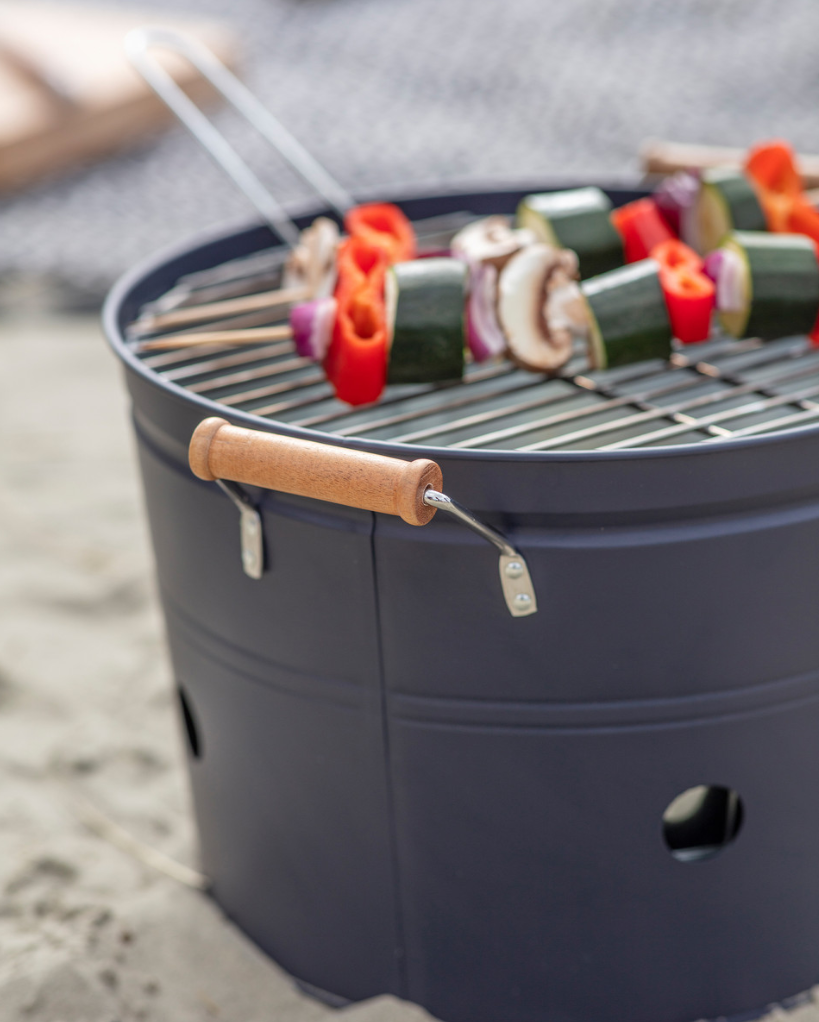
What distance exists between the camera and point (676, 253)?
1.83 metres

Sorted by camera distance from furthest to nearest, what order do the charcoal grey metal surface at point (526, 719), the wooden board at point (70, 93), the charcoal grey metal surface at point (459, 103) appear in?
1. the wooden board at point (70, 93)
2. the charcoal grey metal surface at point (459, 103)
3. the charcoal grey metal surface at point (526, 719)

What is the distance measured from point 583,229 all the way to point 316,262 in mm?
448

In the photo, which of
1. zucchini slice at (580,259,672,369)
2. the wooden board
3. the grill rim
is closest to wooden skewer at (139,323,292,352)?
the grill rim

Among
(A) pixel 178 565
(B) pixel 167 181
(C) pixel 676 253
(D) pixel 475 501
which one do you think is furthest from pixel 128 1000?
(B) pixel 167 181

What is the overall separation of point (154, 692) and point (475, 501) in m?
1.61

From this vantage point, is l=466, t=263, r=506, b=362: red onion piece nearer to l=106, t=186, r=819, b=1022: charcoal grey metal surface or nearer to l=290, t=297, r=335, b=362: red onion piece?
l=290, t=297, r=335, b=362: red onion piece

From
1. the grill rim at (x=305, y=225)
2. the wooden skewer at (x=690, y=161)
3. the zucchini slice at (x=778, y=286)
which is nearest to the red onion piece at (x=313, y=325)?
the grill rim at (x=305, y=225)

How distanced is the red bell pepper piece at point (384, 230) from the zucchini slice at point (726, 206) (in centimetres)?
51

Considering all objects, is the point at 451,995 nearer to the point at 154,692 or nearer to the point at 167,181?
the point at 154,692

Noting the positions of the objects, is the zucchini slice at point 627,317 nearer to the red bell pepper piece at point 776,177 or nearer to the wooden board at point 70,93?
the red bell pepper piece at point 776,177

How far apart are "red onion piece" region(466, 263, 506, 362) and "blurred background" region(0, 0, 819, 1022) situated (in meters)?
0.64

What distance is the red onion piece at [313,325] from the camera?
→ 1.66 metres

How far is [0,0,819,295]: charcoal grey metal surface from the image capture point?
6047 mm

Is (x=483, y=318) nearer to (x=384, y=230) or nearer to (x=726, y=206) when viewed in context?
(x=384, y=230)
